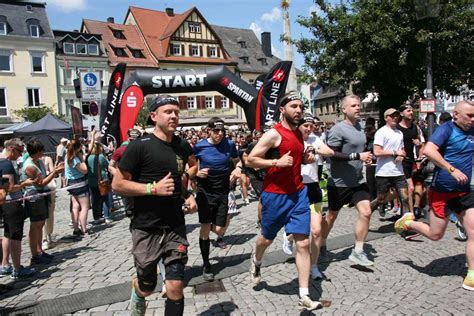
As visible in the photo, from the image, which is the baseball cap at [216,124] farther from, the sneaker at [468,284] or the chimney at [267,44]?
the chimney at [267,44]

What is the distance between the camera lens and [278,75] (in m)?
12.7

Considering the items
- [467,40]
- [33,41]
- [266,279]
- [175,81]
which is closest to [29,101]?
[33,41]

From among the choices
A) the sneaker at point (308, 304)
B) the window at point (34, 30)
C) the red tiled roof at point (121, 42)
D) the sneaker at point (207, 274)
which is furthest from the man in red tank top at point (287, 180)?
the red tiled roof at point (121, 42)

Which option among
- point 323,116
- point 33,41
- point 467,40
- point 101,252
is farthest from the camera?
point 323,116

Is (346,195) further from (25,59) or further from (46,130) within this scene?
(25,59)

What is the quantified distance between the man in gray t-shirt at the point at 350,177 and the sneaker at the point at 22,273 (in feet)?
12.8

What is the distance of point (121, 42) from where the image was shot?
4891cm

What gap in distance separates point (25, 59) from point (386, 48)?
38.5m

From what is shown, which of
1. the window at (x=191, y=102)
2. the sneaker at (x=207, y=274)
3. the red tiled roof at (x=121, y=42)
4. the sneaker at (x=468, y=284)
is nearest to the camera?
the sneaker at (x=468, y=284)

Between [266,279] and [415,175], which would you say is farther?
[415,175]

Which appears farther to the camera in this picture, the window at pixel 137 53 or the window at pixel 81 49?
the window at pixel 137 53

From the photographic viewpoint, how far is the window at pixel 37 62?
41.5m

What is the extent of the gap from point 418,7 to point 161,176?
626 centimetres

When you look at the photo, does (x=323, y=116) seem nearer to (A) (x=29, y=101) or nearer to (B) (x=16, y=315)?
(A) (x=29, y=101)
